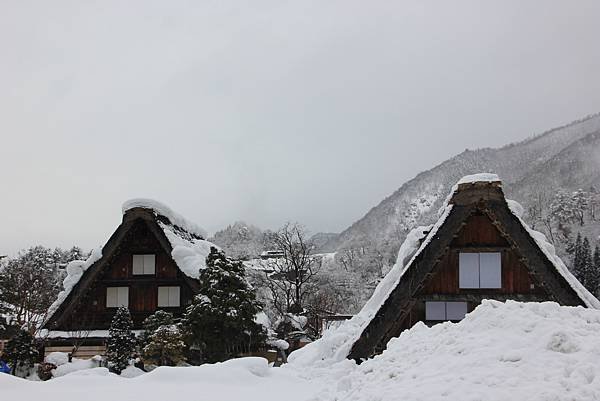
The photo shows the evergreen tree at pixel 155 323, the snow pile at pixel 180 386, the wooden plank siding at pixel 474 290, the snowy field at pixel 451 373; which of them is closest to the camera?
the snowy field at pixel 451 373

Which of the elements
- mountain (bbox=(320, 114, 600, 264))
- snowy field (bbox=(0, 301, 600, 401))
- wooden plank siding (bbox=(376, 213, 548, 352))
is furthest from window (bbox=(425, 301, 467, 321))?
mountain (bbox=(320, 114, 600, 264))

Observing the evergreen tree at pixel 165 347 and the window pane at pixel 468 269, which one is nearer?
the window pane at pixel 468 269

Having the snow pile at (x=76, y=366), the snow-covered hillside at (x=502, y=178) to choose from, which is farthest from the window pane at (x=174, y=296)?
the snow-covered hillside at (x=502, y=178)

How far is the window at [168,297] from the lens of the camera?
78.4 ft

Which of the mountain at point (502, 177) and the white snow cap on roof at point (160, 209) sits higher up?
the mountain at point (502, 177)

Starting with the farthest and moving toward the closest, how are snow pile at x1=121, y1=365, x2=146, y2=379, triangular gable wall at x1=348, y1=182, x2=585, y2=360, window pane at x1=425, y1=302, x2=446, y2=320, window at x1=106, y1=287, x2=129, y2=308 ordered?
window at x1=106, y1=287, x2=129, y2=308, snow pile at x1=121, y1=365, x2=146, y2=379, window pane at x1=425, y1=302, x2=446, y2=320, triangular gable wall at x1=348, y1=182, x2=585, y2=360

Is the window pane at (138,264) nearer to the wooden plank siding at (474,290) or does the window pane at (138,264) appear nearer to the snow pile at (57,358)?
the snow pile at (57,358)

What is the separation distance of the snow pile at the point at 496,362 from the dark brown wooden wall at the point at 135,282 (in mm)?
15563

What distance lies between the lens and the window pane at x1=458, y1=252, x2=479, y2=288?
57.0 feet

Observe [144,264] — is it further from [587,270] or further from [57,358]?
[587,270]

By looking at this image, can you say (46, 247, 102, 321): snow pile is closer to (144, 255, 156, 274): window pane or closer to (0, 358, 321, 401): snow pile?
(144, 255, 156, 274): window pane

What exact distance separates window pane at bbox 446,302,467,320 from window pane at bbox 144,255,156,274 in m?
12.5

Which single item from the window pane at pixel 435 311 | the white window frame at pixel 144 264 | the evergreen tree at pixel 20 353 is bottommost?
the evergreen tree at pixel 20 353

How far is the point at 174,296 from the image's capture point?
23969 millimetres
